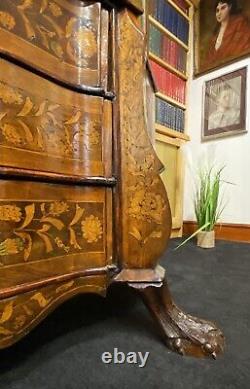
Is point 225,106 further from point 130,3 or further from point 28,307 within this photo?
point 28,307

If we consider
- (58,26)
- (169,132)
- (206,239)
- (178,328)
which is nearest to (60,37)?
(58,26)

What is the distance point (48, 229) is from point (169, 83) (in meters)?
2.13

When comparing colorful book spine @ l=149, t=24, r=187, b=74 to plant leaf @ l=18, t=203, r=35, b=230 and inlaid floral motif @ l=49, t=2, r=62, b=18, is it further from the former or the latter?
plant leaf @ l=18, t=203, r=35, b=230

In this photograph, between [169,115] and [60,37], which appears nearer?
[60,37]

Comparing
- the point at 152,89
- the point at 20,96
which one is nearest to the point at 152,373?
the point at 20,96

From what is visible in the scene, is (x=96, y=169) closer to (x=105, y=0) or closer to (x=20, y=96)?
(x=20, y=96)

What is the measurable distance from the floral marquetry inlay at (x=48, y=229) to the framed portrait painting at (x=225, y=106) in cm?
195

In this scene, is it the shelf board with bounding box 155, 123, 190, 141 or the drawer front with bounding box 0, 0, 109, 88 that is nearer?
the drawer front with bounding box 0, 0, 109, 88

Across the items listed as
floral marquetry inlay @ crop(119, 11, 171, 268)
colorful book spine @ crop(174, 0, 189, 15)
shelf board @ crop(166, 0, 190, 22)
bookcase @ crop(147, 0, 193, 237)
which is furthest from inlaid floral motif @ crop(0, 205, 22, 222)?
colorful book spine @ crop(174, 0, 189, 15)

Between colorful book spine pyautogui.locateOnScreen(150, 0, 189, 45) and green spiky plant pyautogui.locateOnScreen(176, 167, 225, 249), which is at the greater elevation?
colorful book spine pyautogui.locateOnScreen(150, 0, 189, 45)

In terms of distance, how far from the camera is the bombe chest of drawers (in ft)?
1.51

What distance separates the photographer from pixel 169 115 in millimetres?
2289

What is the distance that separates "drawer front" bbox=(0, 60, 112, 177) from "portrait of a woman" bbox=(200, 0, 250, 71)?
2.09 m

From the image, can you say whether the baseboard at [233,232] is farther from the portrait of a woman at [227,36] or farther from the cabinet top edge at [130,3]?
the cabinet top edge at [130,3]
